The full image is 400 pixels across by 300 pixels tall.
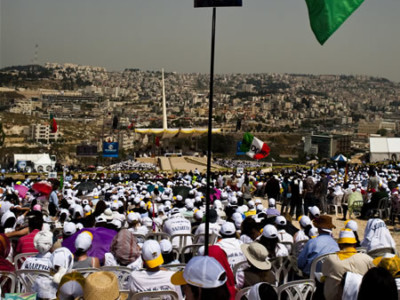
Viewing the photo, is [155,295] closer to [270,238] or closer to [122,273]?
[122,273]

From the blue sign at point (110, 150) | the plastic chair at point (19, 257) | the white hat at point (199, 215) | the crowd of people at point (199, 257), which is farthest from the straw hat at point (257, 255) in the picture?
the blue sign at point (110, 150)

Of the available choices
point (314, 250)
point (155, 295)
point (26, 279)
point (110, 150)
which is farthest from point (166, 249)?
point (110, 150)

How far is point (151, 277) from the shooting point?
434 cm

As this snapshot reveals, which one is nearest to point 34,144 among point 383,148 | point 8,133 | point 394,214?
point 8,133

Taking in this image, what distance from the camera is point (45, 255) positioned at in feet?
17.1

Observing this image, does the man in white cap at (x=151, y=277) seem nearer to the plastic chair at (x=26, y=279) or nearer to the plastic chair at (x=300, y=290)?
the plastic chair at (x=300, y=290)

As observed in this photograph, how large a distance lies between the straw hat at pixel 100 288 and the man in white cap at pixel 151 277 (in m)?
0.89

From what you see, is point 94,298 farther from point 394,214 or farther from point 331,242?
point 394,214

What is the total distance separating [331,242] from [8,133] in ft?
464

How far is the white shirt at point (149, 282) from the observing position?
14.1ft

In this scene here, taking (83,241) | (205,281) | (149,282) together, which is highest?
(205,281)

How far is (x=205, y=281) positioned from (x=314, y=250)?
3.01 meters

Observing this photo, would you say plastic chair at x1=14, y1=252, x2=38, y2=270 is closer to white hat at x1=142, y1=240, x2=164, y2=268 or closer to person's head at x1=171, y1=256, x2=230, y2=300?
white hat at x1=142, y1=240, x2=164, y2=268

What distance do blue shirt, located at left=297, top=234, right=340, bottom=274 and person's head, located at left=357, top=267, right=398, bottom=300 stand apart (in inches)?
102
